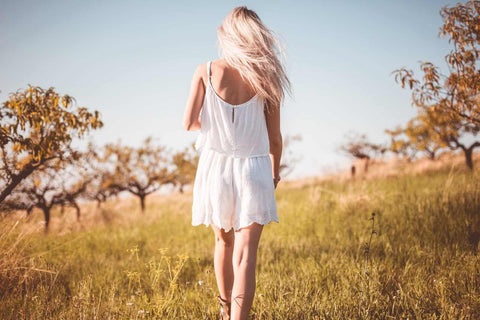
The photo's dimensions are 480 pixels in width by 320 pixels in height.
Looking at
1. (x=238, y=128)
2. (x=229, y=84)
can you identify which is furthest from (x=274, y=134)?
(x=229, y=84)

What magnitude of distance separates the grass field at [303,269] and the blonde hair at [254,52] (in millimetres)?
1473

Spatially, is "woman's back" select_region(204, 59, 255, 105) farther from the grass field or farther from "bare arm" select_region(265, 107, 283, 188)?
the grass field

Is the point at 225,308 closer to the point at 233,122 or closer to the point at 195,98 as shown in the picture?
the point at 233,122

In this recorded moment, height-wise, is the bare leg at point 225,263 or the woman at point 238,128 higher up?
the woman at point 238,128

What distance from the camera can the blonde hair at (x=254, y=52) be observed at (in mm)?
1946

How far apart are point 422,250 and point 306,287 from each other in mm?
1944

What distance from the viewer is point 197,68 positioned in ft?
6.72


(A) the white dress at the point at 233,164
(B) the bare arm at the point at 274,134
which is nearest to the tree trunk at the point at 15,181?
(A) the white dress at the point at 233,164

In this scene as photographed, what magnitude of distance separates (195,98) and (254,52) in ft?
1.73

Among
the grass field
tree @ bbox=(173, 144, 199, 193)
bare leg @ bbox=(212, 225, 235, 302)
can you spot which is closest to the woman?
bare leg @ bbox=(212, 225, 235, 302)

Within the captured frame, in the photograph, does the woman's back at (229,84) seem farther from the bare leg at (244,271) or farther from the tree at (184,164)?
the tree at (184,164)

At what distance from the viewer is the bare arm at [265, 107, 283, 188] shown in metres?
2.11

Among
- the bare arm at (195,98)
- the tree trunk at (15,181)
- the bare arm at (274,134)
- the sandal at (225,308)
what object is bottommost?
the sandal at (225,308)

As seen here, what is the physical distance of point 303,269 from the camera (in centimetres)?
315
